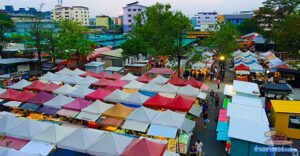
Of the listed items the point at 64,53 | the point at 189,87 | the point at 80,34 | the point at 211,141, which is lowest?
the point at 211,141

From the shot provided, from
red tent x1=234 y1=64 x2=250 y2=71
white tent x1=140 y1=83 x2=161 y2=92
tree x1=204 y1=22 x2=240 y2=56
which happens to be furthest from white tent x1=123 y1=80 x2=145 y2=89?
tree x1=204 y1=22 x2=240 y2=56

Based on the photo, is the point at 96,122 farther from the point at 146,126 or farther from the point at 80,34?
the point at 80,34

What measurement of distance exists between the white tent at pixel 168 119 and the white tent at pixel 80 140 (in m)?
3.31

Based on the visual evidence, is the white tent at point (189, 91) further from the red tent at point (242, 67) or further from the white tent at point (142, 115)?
the red tent at point (242, 67)

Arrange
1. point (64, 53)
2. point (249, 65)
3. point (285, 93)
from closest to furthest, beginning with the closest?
1. point (285, 93)
2. point (249, 65)
3. point (64, 53)

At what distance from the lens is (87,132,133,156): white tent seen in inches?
401

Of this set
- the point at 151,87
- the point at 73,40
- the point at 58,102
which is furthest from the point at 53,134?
the point at 73,40

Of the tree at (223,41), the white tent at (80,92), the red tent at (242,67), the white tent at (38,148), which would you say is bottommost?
the white tent at (38,148)

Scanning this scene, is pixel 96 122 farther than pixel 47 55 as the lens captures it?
No

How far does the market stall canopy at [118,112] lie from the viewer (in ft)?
46.2

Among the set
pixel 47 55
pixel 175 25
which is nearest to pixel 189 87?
pixel 175 25

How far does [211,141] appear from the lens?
13.9 m

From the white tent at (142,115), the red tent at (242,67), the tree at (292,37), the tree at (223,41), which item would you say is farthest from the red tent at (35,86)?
the tree at (292,37)

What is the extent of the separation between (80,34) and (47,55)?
5.13 meters
